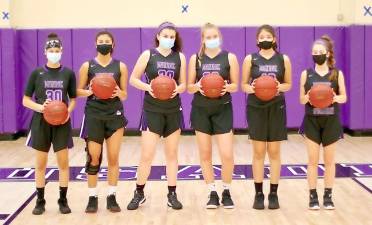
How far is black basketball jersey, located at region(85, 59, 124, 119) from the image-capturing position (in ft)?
18.5

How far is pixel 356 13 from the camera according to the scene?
10.6m

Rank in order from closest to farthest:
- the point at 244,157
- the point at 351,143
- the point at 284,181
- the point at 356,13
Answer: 1. the point at 284,181
2. the point at 244,157
3. the point at 351,143
4. the point at 356,13

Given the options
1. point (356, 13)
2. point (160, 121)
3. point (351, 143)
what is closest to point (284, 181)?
point (160, 121)

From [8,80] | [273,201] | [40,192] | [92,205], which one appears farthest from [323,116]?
[8,80]

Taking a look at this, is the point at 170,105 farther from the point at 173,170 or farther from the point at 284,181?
the point at 284,181

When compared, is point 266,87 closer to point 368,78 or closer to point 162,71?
point 162,71

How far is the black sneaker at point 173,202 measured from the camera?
5914 millimetres

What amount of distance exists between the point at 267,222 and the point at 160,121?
140 centimetres

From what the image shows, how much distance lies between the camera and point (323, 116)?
5.71 meters

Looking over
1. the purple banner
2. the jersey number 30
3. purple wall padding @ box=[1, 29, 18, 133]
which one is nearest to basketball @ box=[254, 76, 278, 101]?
the jersey number 30

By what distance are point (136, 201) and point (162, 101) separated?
1056 millimetres

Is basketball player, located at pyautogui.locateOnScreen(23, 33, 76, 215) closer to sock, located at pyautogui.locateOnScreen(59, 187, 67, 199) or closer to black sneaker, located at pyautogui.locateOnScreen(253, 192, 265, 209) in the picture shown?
sock, located at pyautogui.locateOnScreen(59, 187, 67, 199)

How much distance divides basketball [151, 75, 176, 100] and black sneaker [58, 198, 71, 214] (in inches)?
55.3

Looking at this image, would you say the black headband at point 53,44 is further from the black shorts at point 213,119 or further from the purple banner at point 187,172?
the purple banner at point 187,172
